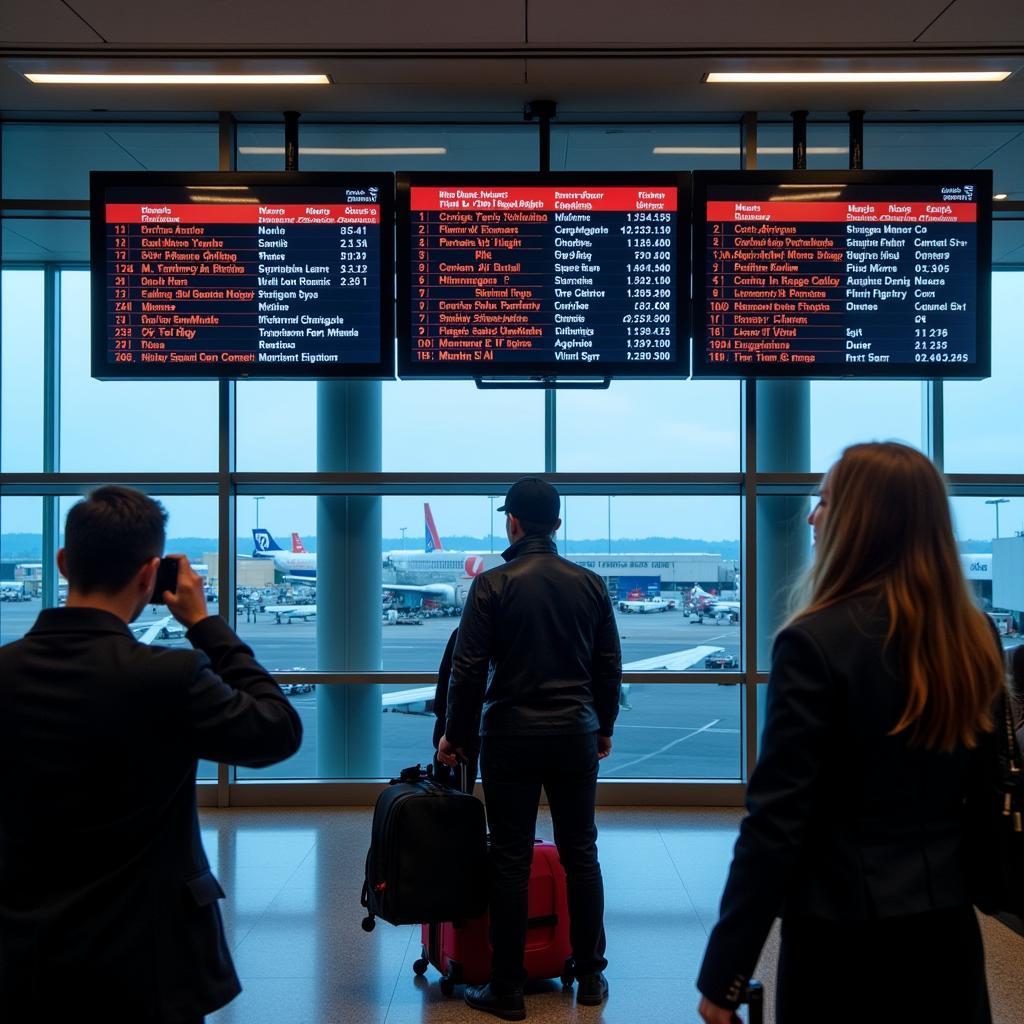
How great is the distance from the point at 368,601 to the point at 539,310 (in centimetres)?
224

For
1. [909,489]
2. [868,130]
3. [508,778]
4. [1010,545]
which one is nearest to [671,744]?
[1010,545]

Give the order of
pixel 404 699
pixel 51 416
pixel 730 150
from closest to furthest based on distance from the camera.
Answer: pixel 730 150 < pixel 404 699 < pixel 51 416

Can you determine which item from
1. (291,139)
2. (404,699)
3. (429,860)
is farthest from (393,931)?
(291,139)

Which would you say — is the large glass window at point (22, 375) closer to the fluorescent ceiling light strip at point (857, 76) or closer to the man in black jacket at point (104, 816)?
the fluorescent ceiling light strip at point (857, 76)

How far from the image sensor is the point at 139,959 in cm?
133

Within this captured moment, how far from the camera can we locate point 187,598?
1.53 m

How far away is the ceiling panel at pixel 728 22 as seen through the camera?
3.60m

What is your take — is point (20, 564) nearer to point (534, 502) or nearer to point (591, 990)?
point (534, 502)

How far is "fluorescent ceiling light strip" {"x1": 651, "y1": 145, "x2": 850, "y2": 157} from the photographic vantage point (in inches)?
199

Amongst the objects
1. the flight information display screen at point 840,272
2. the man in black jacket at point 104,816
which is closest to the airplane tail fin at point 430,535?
the flight information display screen at point 840,272

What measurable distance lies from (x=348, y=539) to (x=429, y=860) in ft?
10.2

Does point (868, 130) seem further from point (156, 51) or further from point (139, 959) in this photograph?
point (139, 959)

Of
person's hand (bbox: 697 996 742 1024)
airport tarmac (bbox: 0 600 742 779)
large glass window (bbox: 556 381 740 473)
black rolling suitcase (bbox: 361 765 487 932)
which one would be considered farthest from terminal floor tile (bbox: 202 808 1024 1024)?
large glass window (bbox: 556 381 740 473)

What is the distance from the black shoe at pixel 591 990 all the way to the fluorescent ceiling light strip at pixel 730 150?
3913mm
